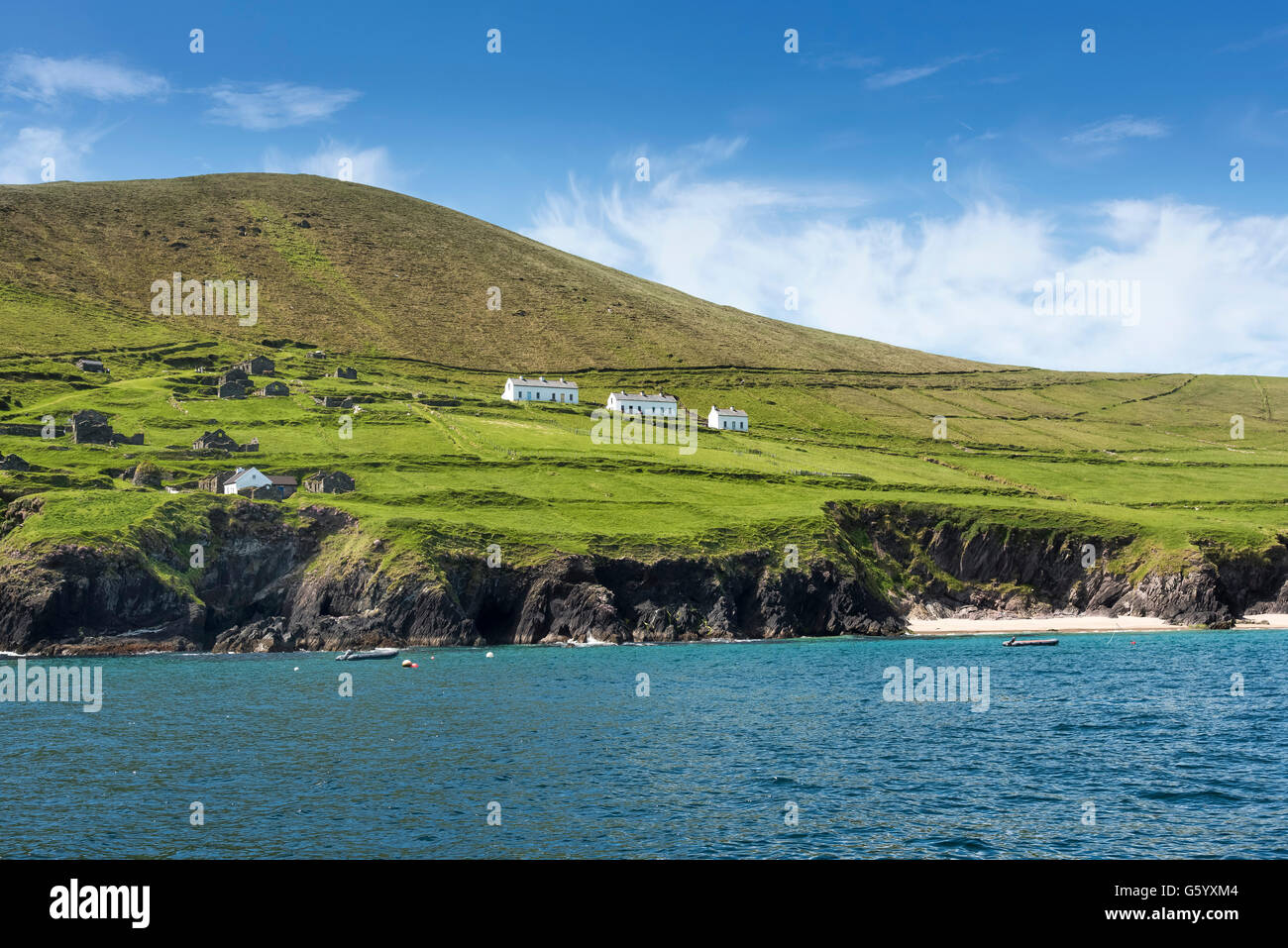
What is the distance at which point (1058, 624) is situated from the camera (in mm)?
137375

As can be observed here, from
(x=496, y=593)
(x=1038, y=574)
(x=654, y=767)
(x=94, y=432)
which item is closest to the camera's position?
(x=654, y=767)

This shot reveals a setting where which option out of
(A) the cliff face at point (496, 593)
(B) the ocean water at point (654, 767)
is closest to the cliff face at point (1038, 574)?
(A) the cliff face at point (496, 593)

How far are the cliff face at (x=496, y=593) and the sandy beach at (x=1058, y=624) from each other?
2224 mm

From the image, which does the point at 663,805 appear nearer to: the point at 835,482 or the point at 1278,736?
the point at 1278,736

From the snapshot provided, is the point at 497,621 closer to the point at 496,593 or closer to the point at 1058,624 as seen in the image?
the point at 496,593

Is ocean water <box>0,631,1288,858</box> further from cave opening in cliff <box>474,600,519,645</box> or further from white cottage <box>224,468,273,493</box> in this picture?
white cottage <box>224,468,273,493</box>

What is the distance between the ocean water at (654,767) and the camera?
3781 cm

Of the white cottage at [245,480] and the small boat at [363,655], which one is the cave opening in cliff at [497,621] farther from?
the white cottage at [245,480]

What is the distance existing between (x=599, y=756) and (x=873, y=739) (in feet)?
53.4

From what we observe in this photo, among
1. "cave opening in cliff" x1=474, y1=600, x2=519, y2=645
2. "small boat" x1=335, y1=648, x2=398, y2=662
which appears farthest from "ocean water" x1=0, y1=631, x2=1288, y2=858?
"cave opening in cliff" x1=474, y1=600, x2=519, y2=645

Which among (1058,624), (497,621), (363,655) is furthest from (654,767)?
(1058,624)

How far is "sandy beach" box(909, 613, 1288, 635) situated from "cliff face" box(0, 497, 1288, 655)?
7.30 feet

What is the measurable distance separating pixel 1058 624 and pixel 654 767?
104 m
